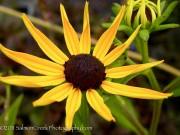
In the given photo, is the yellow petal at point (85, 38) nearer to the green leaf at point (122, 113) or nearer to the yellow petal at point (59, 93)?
the yellow petal at point (59, 93)

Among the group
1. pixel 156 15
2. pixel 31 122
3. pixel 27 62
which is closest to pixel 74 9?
pixel 31 122

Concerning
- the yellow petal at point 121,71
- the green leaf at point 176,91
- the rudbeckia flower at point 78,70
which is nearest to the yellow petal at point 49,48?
the rudbeckia flower at point 78,70

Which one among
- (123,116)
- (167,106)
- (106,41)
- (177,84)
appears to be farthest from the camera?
(167,106)

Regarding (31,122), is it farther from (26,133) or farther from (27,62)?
(27,62)

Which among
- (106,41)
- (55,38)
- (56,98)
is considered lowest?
(56,98)

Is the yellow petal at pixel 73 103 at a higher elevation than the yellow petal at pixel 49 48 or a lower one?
lower

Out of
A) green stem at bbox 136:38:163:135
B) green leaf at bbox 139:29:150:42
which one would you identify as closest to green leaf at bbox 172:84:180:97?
green stem at bbox 136:38:163:135

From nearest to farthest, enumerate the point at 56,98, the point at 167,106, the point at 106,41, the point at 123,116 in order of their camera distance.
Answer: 1. the point at 56,98
2. the point at 106,41
3. the point at 123,116
4. the point at 167,106
